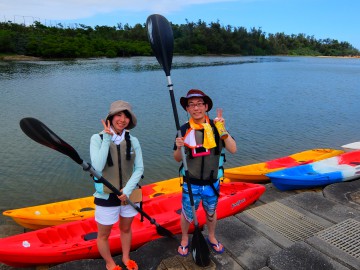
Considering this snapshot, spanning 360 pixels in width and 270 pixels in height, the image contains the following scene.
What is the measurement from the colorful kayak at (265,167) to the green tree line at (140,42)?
61.3 m

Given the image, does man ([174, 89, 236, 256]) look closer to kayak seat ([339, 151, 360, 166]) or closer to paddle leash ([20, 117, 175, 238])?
paddle leash ([20, 117, 175, 238])

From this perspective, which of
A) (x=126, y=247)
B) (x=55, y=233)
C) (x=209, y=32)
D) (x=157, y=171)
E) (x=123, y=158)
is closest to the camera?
(x=123, y=158)

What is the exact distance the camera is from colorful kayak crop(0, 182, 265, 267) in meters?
4.08

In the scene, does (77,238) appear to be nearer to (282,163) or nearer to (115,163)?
(115,163)

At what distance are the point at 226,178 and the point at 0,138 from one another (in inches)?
349

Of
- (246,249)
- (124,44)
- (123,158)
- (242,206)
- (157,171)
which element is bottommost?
(157,171)

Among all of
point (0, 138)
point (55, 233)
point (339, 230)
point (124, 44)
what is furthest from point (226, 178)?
point (124, 44)

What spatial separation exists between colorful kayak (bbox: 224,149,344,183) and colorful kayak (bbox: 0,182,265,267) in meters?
1.80

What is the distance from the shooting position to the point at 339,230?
399cm

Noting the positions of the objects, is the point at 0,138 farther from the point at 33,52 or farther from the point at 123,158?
the point at 33,52

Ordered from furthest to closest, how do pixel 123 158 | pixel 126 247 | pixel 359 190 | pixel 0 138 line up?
1. pixel 0 138
2. pixel 359 190
3. pixel 126 247
4. pixel 123 158

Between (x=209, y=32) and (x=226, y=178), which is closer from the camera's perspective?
(x=226, y=178)

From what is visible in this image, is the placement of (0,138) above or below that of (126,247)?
below

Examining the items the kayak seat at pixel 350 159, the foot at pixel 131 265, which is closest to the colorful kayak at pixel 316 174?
the kayak seat at pixel 350 159
